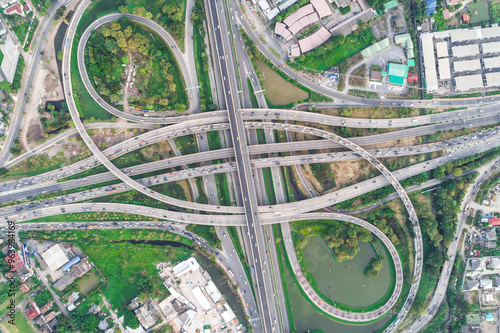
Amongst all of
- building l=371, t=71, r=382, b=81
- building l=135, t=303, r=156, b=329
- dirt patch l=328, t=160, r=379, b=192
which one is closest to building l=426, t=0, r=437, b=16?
building l=371, t=71, r=382, b=81

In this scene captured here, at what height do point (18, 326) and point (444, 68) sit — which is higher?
point (444, 68)

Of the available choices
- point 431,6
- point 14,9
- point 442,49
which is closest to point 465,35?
point 442,49

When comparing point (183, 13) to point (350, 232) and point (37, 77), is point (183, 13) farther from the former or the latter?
point (350, 232)

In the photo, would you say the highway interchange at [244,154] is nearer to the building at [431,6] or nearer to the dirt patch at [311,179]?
the dirt patch at [311,179]

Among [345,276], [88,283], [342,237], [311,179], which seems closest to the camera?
[88,283]

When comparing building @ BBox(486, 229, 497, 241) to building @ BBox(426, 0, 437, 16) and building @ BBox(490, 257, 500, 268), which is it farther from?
building @ BBox(426, 0, 437, 16)

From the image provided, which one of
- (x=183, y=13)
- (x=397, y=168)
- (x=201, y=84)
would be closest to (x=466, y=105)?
(x=397, y=168)

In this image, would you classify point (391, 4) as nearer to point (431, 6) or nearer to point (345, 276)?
point (431, 6)

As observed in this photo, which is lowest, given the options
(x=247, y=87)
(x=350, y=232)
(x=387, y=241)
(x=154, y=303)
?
(x=387, y=241)
